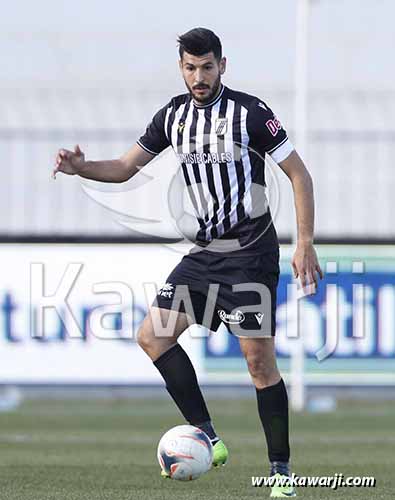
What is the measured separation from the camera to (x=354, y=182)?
18125 millimetres

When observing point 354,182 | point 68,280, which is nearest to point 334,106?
point 354,182

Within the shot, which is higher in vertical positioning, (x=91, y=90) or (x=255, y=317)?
(x=91, y=90)

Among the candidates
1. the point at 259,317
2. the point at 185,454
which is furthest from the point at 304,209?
the point at 185,454

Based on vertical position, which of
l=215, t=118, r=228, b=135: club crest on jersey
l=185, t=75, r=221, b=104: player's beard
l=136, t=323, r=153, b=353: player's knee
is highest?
l=185, t=75, r=221, b=104: player's beard

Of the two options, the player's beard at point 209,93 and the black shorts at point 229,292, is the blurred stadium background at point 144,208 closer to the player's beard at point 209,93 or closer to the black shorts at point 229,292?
the black shorts at point 229,292

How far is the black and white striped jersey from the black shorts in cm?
9

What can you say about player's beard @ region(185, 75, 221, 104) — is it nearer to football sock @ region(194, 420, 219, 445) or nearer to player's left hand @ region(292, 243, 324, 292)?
player's left hand @ region(292, 243, 324, 292)

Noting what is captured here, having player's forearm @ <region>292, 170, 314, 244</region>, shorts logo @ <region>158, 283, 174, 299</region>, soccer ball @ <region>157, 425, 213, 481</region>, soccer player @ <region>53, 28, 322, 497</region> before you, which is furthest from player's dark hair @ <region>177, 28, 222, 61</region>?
soccer ball @ <region>157, 425, 213, 481</region>

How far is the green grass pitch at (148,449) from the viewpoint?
8516 mm

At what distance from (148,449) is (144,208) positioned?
6.05 m

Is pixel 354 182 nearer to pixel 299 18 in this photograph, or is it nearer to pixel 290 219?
pixel 290 219

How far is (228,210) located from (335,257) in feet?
23.5

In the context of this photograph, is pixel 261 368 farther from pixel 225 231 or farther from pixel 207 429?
pixel 225 231

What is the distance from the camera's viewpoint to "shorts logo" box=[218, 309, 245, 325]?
8305mm
